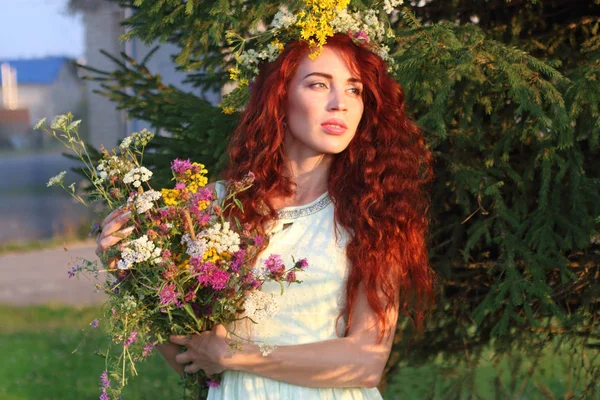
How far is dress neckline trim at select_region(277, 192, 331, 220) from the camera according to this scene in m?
2.40

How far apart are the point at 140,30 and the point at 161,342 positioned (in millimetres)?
1469

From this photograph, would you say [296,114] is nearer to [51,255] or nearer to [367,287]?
[367,287]

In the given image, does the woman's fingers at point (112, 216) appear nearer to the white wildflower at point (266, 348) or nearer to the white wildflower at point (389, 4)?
the white wildflower at point (266, 348)

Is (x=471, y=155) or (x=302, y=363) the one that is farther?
(x=471, y=155)

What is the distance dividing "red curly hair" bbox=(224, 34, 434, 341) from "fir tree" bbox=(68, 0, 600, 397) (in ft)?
0.59

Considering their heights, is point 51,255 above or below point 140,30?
below

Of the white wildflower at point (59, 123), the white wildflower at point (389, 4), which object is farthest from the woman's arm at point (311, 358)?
the white wildflower at point (389, 4)

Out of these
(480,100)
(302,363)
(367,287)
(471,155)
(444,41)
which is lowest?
(302,363)

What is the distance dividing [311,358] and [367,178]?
559 millimetres

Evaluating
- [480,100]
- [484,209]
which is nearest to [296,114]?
[480,100]

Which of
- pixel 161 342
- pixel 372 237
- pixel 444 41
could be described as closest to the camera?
pixel 161 342

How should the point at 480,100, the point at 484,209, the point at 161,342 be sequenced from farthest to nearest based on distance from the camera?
the point at 484,209, the point at 480,100, the point at 161,342

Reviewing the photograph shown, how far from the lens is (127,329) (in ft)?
6.63

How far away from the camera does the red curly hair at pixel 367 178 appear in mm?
2285
